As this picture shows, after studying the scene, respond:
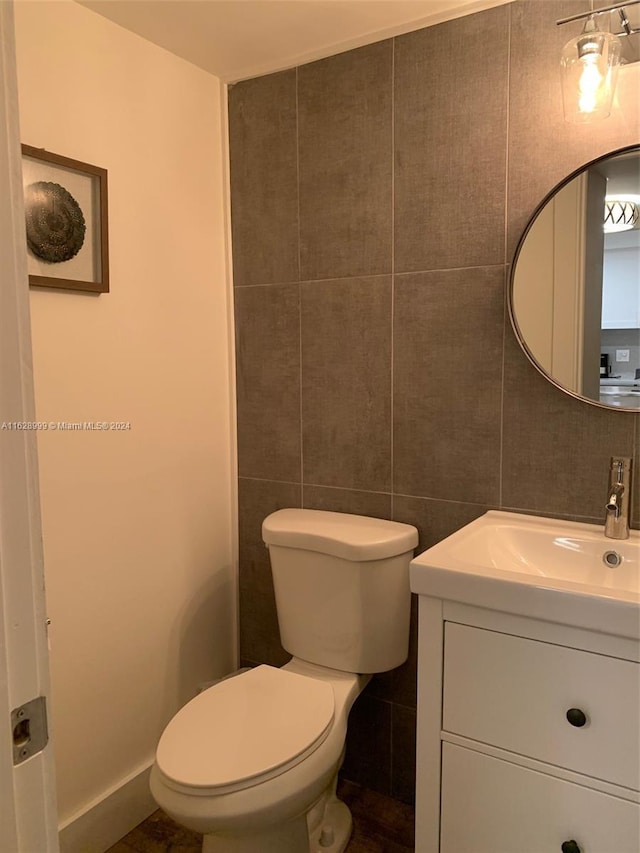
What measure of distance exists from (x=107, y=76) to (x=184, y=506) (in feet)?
3.93

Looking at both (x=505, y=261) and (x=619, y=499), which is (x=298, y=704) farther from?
(x=505, y=261)

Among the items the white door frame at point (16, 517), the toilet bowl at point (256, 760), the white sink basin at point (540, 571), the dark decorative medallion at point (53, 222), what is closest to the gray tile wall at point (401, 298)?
the white sink basin at point (540, 571)

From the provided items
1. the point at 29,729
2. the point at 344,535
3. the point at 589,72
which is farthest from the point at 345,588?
the point at 589,72

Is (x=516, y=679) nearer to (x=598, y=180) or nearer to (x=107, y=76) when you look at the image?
(x=598, y=180)

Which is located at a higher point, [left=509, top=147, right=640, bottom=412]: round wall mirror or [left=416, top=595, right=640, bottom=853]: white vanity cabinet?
[left=509, top=147, right=640, bottom=412]: round wall mirror

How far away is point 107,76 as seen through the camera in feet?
5.22

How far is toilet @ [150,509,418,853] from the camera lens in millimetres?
1243

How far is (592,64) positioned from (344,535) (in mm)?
1209

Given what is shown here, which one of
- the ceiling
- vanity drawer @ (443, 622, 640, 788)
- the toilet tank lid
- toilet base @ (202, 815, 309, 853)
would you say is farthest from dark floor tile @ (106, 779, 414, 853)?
the ceiling

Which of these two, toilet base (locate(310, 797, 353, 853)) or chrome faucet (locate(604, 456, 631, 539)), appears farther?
toilet base (locate(310, 797, 353, 853))

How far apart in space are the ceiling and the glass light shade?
0.30 meters

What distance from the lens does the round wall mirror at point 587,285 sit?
4.58 ft

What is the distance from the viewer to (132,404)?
171 centimetres

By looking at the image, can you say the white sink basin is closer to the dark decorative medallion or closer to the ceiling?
the dark decorative medallion
